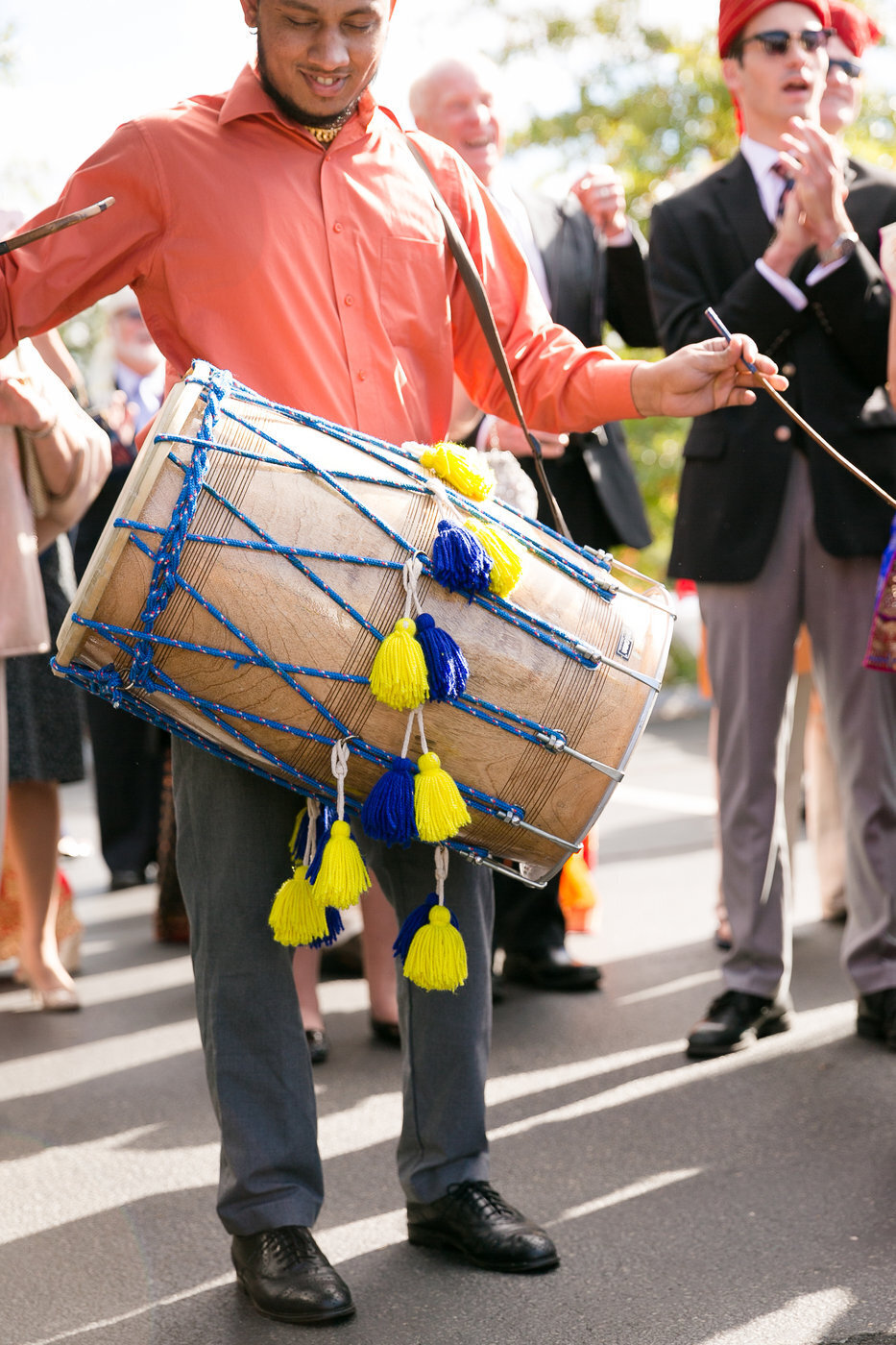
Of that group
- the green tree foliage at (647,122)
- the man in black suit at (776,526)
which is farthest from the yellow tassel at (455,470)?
the green tree foliage at (647,122)

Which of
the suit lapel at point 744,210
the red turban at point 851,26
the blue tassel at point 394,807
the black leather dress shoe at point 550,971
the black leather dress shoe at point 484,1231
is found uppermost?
the red turban at point 851,26

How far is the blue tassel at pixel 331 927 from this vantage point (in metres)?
2.31

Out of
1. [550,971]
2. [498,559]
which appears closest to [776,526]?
[550,971]

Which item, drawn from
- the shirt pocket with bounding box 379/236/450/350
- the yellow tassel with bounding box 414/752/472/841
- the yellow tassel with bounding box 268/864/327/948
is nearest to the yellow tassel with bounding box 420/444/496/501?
the shirt pocket with bounding box 379/236/450/350

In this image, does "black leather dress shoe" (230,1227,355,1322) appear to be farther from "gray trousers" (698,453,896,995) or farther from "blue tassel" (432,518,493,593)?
"gray trousers" (698,453,896,995)

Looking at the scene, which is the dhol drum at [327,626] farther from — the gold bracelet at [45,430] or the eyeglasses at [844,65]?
A: the eyeglasses at [844,65]

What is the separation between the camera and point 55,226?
215 centimetres

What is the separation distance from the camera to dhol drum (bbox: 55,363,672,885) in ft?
6.89

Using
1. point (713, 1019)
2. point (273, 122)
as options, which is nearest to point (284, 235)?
point (273, 122)

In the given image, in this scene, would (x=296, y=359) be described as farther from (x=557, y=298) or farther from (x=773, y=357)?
(x=557, y=298)

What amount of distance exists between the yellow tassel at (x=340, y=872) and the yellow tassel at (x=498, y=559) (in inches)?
16.3

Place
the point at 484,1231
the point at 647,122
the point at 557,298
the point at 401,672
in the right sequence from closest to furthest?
the point at 401,672
the point at 484,1231
the point at 557,298
the point at 647,122

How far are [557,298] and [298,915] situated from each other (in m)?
2.36

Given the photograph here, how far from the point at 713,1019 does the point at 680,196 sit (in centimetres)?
197
